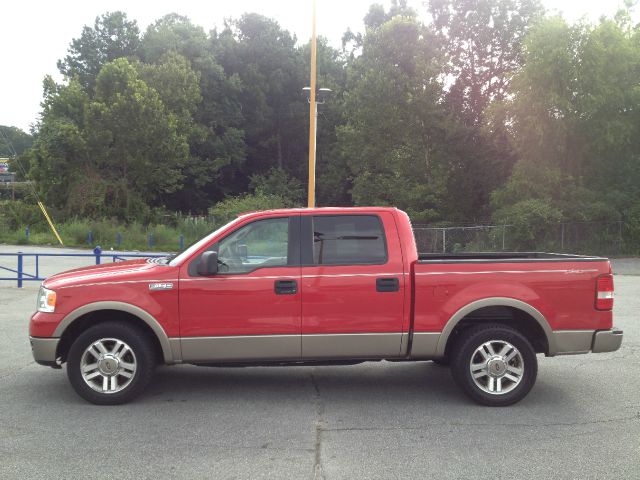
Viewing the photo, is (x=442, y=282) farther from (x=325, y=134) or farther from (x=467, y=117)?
(x=325, y=134)

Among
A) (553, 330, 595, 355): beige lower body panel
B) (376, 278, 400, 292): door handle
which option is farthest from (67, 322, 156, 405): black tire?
(553, 330, 595, 355): beige lower body panel

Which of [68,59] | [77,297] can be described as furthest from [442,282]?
[68,59]

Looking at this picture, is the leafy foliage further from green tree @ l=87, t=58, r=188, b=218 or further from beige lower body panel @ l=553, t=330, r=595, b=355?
beige lower body panel @ l=553, t=330, r=595, b=355

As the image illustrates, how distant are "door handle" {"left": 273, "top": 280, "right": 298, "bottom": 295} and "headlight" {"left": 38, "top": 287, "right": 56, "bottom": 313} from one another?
2.00 metres

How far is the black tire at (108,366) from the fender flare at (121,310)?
0.16 meters

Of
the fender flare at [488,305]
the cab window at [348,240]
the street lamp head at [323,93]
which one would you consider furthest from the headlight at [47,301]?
the street lamp head at [323,93]

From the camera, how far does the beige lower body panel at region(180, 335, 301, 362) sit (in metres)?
5.61

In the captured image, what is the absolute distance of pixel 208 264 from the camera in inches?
217

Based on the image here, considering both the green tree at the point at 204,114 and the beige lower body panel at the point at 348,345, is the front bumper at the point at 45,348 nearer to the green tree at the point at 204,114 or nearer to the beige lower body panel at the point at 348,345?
the beige lower body panel at the point at 348,345

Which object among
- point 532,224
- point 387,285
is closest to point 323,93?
point 532,224

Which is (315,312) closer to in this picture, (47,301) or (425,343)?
(425,343)

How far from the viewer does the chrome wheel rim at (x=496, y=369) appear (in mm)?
5695

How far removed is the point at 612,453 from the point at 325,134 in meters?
51.5

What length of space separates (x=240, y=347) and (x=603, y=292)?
11.0 feet
